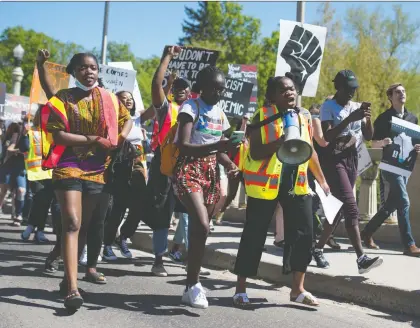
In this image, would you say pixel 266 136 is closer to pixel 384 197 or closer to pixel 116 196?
pixel 116 196

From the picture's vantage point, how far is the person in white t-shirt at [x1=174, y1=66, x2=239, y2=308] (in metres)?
5.00

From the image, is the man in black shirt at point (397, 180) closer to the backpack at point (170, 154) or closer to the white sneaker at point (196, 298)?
the backpack at point (170, 154)

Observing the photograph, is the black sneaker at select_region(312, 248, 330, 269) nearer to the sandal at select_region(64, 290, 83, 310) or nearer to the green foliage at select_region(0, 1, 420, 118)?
the sandal at select_region(64, 290, 83, 310)

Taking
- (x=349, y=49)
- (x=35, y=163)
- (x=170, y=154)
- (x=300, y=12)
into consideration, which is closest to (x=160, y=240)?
(x=170, y=154)

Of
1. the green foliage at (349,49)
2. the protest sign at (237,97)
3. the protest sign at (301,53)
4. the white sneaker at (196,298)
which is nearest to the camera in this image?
the white sneaker at (196,298)

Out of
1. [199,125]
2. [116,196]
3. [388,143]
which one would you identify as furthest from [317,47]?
[199,125]

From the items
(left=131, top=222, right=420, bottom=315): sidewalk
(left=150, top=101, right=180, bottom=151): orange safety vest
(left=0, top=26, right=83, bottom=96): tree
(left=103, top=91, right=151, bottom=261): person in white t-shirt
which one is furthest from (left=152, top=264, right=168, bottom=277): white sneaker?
(left=0, top=26, right=83, bottom=96): tree

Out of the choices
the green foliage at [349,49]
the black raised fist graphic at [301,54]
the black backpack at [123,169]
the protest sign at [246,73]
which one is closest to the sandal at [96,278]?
the black backpack at [123,169]

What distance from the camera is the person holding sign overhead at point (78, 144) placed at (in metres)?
4.78

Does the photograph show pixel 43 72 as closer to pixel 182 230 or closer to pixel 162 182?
pixel 162 182

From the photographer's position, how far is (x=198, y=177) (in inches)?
202

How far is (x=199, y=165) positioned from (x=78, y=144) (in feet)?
3.04

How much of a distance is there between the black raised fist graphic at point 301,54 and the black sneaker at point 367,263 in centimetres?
296

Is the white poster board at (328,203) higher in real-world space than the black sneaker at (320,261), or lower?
higher
